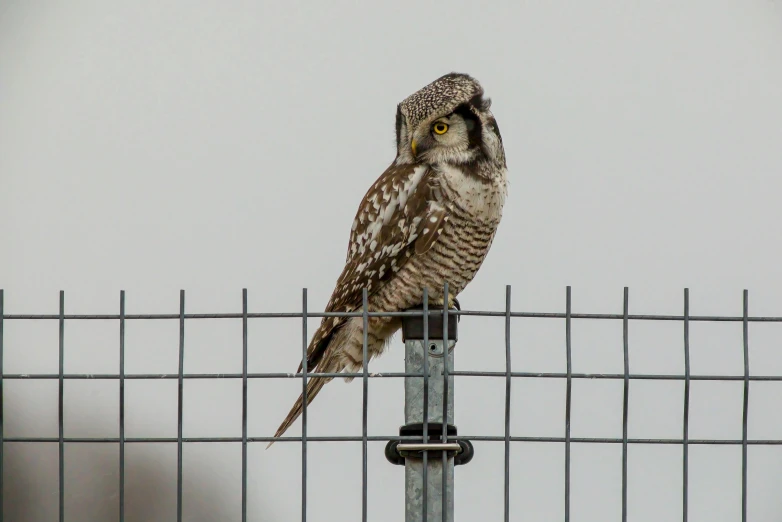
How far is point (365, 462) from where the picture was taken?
212cm

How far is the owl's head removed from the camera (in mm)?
3500

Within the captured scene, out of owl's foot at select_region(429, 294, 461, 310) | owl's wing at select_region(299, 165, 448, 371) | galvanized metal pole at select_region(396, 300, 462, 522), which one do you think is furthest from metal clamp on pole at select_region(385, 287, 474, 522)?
owl's foot at select_region(429, 294, 461, 310)

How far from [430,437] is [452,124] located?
1524 mm

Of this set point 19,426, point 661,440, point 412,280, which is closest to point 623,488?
point 661,440

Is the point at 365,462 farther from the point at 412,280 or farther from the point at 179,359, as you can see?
the point at 412,280

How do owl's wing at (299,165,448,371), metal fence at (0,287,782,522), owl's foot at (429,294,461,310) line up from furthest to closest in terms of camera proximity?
1. owl's foot at (429,294,461,310)
2. owl's wing at (299,165,448,371)
3. metal fence at (0,287,782,522)

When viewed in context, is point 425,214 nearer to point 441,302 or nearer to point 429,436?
point 441,302

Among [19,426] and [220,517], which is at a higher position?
[19,426]

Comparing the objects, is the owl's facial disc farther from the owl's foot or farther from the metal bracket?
the metal bracket

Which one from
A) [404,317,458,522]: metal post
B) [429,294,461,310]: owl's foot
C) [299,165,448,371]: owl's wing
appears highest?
[299,165,448,371]: owl's wing

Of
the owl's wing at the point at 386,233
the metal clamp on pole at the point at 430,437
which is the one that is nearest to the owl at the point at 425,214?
the owl's wing at the point at 386,233

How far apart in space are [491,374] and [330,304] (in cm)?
160

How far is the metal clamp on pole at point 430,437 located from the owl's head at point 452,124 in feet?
4.24

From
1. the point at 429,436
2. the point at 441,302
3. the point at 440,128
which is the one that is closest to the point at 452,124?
the point at 440,128
